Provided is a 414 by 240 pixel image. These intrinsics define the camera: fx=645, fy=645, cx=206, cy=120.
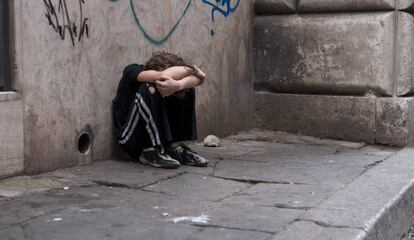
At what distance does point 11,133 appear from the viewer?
367 centimetres

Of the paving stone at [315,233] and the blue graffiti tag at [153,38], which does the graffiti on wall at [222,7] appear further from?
the paving stone at [315,233]

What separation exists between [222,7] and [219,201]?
9.20 ft

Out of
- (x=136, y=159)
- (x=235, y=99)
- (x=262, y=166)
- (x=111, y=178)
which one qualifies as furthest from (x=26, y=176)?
(x=235, y=99)

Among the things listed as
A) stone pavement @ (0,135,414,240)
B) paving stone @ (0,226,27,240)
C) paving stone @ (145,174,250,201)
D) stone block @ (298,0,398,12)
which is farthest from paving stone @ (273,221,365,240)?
stone block @ (298,0,398,12)

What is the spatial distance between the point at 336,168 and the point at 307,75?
1742 millimetres

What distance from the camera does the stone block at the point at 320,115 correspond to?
19.3 ft

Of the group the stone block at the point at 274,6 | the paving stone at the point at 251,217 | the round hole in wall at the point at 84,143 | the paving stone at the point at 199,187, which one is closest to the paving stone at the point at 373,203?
the paving stone at the point at 251,217

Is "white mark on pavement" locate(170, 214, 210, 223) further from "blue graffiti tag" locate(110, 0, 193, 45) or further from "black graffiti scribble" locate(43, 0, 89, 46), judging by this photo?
"blue graffiti tag" locate(110, 0, 193, 45)

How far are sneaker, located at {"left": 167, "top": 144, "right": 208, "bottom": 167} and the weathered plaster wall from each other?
44cm

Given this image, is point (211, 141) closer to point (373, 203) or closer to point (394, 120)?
point (394, 120)

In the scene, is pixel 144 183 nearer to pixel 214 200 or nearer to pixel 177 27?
pixel 214 200

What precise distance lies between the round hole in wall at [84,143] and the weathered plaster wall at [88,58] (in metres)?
0.03

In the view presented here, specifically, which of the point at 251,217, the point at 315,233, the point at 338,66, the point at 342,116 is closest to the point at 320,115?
the point at 342,116

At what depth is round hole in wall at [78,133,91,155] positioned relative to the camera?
428 cm
